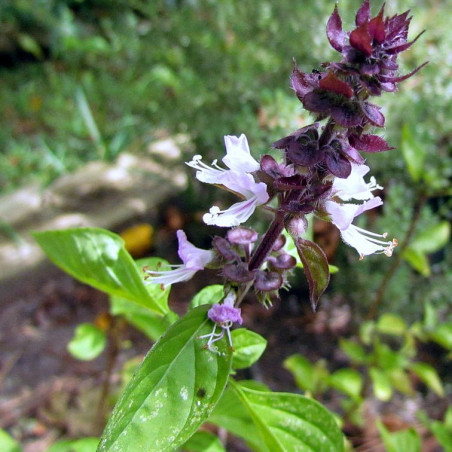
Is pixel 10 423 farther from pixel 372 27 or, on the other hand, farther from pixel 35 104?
pixel 35 104

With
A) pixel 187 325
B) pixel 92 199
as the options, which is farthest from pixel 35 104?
pixel 187 325

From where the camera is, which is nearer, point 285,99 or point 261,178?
point 261,178

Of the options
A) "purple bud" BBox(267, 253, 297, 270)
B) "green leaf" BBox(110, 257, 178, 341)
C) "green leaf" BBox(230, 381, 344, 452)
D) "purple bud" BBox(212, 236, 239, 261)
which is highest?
"purple bud" BBox(212, 236, 239, 261)

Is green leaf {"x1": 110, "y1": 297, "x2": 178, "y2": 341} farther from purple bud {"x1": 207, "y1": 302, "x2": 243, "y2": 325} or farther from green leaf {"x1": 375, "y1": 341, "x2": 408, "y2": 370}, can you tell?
green leaf {"x1": 375, "y1": 341, "x2": 408, "y2": 370}

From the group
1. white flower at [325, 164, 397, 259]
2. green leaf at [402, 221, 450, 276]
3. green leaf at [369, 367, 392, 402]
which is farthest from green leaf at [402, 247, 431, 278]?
white flower at [325, 164, 397, 259]

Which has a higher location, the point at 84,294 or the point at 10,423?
the point at 84,294

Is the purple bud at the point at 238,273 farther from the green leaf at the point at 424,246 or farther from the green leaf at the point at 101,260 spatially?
the green leaf at the point at 424,246

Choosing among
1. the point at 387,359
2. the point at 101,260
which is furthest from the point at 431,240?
the point at 101,260
